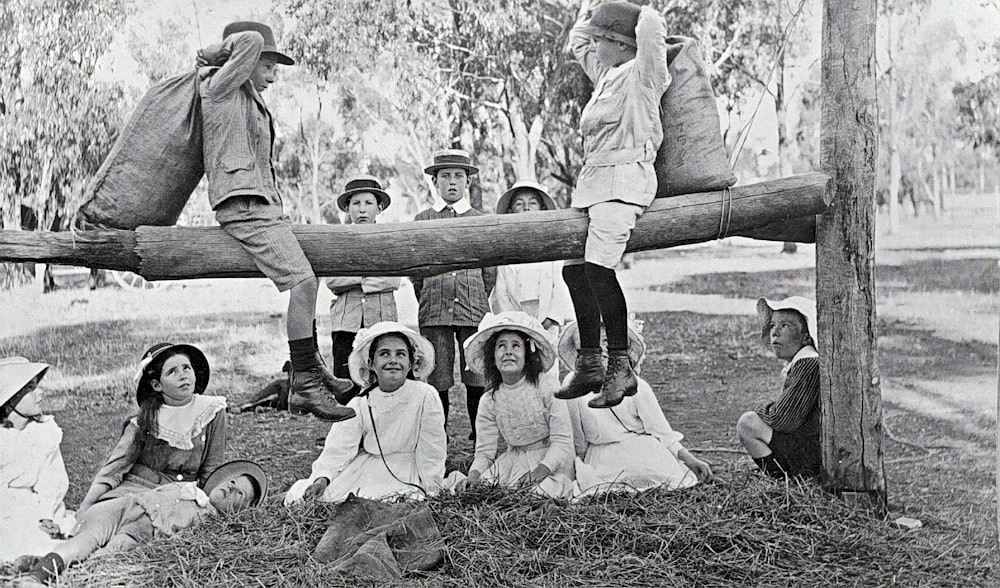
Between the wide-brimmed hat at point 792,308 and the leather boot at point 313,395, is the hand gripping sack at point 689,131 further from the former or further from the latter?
the leather boot at point 313,395

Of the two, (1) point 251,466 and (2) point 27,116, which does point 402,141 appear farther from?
(1) point 251,466

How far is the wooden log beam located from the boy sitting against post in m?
0.66

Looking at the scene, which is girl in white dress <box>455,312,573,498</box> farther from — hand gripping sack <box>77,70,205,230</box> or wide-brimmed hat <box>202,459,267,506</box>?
hand gripping sack <box>77,70,205,230</box>

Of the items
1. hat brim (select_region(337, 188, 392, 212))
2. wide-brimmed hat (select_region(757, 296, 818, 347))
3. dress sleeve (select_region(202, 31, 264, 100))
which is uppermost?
dress sleeve (select_region(202, 31, 264, 100))

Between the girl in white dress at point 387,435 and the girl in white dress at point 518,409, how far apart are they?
25 cm

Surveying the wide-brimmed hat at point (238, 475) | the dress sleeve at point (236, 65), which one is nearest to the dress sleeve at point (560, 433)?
the wide-brimmed hat at point (238, 475)

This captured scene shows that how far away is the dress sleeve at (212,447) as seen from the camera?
461cm

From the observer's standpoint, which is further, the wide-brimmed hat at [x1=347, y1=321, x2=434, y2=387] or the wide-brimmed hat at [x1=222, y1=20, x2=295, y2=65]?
the wide-brimmed hat at [x1=347, y1=321, x2=434, y2=387]

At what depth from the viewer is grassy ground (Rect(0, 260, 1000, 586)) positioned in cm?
395

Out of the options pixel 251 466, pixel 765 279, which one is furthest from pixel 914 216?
pixel 251 466

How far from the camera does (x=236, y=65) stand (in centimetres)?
358

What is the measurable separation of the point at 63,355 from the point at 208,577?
3165mm

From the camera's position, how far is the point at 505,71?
7.92m

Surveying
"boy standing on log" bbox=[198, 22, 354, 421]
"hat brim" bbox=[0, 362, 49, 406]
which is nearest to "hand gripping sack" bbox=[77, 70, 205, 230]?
"boy standing on log" bbox=[198, 22, 354, 421]
